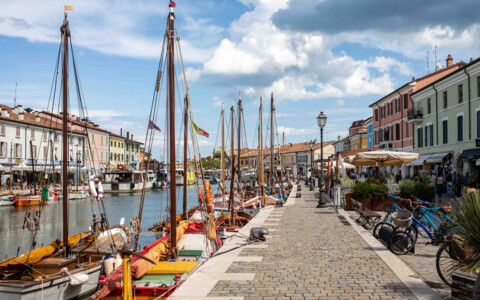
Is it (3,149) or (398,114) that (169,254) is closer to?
(398,114)

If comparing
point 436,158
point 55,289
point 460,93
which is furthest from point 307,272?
point 436,158

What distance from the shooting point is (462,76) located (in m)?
31.6

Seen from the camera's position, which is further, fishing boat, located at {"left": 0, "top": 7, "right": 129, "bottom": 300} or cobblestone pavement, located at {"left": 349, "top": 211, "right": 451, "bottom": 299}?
fishing boat, located at {"left": 0, "top": 7, "right": 129, "bottom": 300}

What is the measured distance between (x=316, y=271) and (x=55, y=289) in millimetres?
6316

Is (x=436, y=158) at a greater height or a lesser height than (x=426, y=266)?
greater

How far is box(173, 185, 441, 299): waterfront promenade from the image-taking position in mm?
6539

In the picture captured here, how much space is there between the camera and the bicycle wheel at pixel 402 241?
31.9 feet

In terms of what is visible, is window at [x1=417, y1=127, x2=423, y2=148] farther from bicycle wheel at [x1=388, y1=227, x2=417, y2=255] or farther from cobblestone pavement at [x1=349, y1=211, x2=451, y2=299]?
bicycle wheel at [x1=388, y1=227, x2=417, y2=255]

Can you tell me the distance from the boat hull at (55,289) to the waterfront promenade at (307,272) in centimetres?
379

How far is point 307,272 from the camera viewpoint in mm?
7832

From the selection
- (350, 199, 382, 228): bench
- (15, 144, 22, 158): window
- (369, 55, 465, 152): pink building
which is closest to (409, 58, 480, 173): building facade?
(369, 55, 465, 152): pink building

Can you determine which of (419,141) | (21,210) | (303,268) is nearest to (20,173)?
(21,210)

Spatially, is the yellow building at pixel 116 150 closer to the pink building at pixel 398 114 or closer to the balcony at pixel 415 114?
the pink building at pixel 398 114

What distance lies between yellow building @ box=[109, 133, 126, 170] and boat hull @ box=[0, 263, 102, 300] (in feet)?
231
